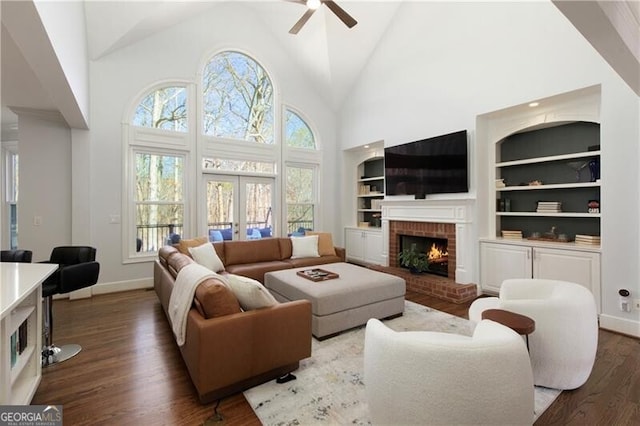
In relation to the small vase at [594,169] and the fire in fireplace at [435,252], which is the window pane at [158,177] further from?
the small vase at [594,169]

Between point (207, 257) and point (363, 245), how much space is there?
11.2 feet

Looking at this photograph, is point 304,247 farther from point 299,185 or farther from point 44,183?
point 44,183

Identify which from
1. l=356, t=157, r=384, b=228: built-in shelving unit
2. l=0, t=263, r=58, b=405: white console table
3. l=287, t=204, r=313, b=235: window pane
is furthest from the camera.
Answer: l=356, t=157, r=384, b=228: built-in shelving unit

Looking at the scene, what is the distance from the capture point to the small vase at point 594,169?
137 inches

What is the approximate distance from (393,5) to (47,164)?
6.01 metres

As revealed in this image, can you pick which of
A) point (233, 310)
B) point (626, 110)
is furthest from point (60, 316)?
point (626, 110)

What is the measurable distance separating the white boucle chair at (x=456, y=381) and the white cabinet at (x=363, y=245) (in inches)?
180

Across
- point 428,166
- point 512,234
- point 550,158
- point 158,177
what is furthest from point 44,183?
point 550,158

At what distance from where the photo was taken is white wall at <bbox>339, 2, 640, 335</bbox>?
3008 millimetres

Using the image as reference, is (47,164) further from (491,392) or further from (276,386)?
(491,392)

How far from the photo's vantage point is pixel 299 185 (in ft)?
21.7

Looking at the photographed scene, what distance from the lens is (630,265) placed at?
2.98 meters

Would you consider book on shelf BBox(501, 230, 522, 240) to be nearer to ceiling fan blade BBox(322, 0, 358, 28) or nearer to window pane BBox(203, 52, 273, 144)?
ceiling fan blade BBox(322, 0, 358, 28)

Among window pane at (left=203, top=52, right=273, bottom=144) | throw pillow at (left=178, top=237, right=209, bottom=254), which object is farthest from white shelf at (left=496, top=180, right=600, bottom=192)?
throw pillow at (left=178, top=237, right=209, bottom=254)
